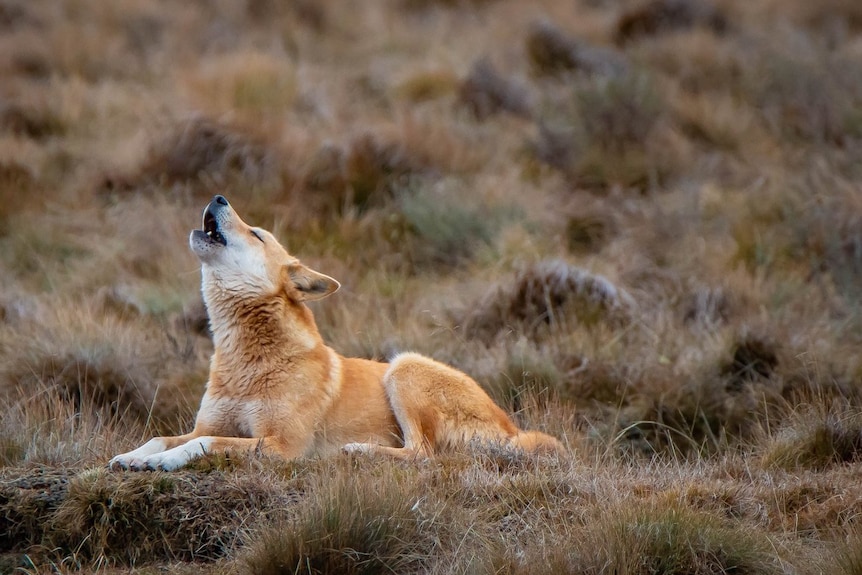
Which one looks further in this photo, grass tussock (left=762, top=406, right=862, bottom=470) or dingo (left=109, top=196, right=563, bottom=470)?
grass tussock (left=762, top=406, right=862, bottom=470)

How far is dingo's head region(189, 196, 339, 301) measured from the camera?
640 centimetres

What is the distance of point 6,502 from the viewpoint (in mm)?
4906

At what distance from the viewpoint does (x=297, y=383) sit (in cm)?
616

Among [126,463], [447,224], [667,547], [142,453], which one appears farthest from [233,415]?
[447,224]

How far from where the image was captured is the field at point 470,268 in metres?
4.89

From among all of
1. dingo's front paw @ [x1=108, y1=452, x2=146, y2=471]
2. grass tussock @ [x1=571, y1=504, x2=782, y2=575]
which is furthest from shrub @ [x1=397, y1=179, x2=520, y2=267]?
grass tussock @ [x1=571, y1=504, x2=782, y2=575]

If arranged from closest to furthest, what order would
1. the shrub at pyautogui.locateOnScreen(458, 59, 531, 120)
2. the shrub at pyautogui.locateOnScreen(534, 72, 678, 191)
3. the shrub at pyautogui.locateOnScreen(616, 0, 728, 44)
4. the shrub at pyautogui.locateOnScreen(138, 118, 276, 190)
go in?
the shrub at pyautogui.locateOnScreen(138, 118, 276, 190) < the shrub at pyautogui.locateOnScreen(534, 72, 678, 191) < the shrub at pyautogui.locateOnScreen(458, 59, 531, 120) < the shrub at pyautogui.locateOnScreen(616, 0, 728, 44)

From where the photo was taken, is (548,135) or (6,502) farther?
(548,135)

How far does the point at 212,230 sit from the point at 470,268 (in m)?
4.20

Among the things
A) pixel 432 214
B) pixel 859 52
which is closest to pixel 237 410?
pixel 432 214

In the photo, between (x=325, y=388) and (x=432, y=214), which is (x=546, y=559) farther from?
(x=432, y=214)

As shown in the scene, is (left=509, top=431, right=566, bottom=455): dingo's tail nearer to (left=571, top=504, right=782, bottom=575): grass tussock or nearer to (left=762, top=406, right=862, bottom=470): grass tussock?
(left=762, top=406, right=862, bottom=470): grass tussock

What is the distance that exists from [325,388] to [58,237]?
5485 mm

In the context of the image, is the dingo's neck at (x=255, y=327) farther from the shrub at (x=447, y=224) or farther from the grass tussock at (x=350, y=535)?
the shrub at (x=447, y=224)
